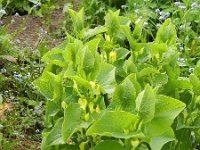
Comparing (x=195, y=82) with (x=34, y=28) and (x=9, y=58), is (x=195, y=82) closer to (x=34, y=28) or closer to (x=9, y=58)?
(x=9, y=58)

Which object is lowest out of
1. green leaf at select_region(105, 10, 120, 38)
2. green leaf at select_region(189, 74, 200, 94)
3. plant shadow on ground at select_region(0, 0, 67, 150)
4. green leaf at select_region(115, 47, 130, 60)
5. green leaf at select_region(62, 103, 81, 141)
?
plant shadow on ground at select_region(0, 0, 67, 150)

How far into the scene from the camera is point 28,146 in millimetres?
3230

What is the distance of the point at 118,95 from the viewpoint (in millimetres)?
1595

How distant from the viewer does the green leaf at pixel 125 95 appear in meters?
1.57

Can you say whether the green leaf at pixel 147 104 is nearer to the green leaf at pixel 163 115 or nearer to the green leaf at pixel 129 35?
the green leaf at pixel 163 115

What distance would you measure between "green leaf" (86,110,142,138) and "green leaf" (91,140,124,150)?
0.08m

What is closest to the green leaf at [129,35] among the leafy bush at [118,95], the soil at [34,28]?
the leafy bush at [118,95]

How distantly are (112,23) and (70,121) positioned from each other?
1.67 feet

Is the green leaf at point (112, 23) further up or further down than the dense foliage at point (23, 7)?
further up

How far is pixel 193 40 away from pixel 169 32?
2.25m

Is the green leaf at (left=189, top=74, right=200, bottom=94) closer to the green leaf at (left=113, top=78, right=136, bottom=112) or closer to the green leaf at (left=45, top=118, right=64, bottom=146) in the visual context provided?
the green leaf at (left=113, top=78, right=136, bottom=112)

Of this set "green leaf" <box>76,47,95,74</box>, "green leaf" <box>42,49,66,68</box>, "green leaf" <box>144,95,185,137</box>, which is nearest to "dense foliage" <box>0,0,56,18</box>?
"green leaf" <box>42,49,66,68</box>

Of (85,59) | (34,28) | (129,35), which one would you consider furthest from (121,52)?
(34,28)

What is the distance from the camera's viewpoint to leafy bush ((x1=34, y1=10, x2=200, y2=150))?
150 centimetres
